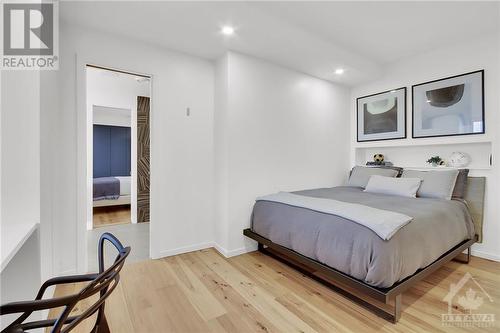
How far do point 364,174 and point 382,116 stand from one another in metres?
0.99

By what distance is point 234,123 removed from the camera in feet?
9.43

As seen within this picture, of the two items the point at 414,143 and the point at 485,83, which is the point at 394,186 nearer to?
the point at 414,143

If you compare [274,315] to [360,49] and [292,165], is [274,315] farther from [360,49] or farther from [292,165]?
[360,49]

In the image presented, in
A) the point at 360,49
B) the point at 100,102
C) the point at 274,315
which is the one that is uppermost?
the point at 360,49

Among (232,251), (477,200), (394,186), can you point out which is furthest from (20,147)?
(477,200)

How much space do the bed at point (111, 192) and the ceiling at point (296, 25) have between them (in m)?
3.50

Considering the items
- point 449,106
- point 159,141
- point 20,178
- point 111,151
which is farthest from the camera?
point 111,151

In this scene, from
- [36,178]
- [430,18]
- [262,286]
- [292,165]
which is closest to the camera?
[36,178]

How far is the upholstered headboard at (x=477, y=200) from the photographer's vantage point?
9.03 ft

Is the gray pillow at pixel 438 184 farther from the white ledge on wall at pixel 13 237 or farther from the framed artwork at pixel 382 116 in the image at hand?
the white ledge on wall at pixel 13 237

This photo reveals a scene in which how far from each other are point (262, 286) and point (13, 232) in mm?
1779

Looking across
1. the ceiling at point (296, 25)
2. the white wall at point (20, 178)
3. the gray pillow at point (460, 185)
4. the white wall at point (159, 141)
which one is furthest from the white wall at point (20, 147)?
the gray pillow at point (460, 185)

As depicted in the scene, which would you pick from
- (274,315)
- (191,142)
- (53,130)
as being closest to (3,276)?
(53,130)
